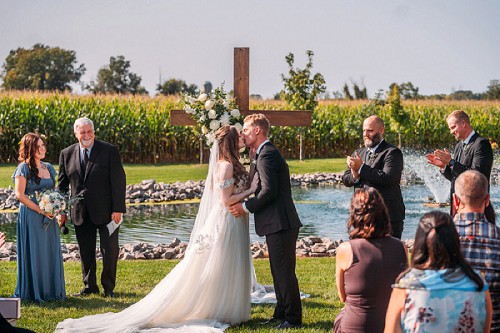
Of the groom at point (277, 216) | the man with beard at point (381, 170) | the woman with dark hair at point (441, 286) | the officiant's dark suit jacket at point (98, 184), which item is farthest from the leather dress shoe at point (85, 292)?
the woman with dark hair at point (441, 286)

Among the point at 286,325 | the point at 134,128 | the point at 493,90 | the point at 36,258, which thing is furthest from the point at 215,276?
the point at 493,90

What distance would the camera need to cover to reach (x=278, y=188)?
6.73 m

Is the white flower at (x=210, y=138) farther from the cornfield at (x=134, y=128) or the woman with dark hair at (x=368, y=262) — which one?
the cornfield at (x=134, y=128)

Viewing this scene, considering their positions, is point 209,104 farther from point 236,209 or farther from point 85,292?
point 85,292

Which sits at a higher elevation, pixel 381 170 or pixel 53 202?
pixel 381 170

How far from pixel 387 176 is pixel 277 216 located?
130 centimetres

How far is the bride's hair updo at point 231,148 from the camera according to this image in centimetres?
694

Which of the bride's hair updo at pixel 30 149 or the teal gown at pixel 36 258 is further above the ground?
the bride's hair updo at pixel 30 149

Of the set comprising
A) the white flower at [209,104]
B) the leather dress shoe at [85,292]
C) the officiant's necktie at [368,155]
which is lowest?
the leather dress shoe at [85,292]

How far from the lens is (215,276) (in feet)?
23.0

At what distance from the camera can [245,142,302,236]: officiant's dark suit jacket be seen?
21.9 feet

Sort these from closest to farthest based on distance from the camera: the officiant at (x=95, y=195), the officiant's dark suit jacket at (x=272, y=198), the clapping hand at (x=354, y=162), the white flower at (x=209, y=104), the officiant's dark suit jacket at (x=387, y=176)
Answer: the officiant's dark suit jacket at (x=272, y=198)
the clapping hand at (x=354, y=162)
the officiant's dark suit jacket at (x=387, y=176)
the white flower at (x=209, y=104)
the officiant at (x=95, y=195)

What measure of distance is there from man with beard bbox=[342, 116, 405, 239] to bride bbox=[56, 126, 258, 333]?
1091 millimetres

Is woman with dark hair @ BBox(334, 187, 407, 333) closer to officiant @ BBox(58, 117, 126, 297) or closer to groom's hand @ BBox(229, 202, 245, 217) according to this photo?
groom's hand @ BBox(229, 202, 245, 217)
